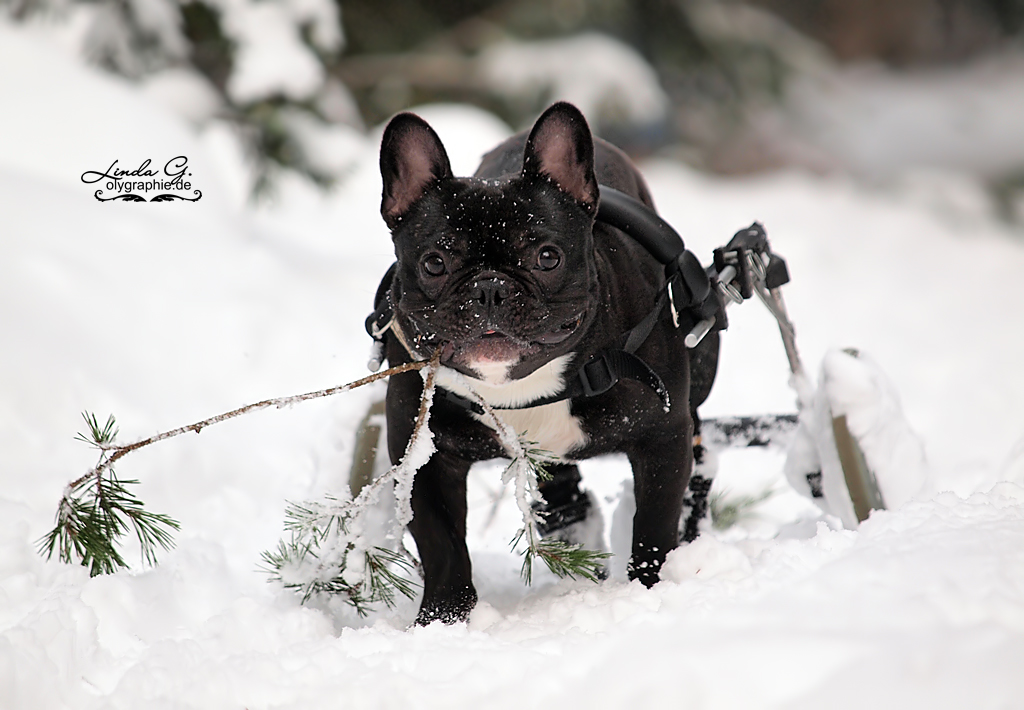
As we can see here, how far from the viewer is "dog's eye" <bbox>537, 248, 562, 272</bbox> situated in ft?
5.07

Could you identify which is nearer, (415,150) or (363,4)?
(415,150)

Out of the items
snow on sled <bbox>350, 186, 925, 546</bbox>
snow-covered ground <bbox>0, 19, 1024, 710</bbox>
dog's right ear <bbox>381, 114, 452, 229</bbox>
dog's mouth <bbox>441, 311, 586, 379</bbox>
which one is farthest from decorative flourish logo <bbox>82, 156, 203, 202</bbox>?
dog's mouth <bbox>441, 311, 586, 379</bbox>

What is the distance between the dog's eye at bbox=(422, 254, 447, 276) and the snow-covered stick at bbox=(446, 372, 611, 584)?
19 centimetres

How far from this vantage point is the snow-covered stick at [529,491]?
5.20 ft

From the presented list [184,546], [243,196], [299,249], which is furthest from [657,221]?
[243,196]

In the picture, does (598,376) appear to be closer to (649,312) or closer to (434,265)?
(649,312)

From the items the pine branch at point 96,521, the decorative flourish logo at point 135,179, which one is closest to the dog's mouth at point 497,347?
the pine branch at point 96,521

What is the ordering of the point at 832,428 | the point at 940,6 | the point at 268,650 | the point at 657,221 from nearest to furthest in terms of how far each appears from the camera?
the point at 268,650 → the point at 657,221 → the point at 832,428 → the point at 940,6

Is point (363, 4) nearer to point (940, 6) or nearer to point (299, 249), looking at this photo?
point (299, 249)

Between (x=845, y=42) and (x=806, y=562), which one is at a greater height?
(x=845, y=42)

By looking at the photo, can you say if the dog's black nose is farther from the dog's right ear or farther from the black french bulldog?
the dog's right ear

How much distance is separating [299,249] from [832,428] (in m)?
3.21

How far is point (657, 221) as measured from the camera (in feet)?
6.06

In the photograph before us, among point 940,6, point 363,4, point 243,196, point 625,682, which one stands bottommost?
point 625,682
